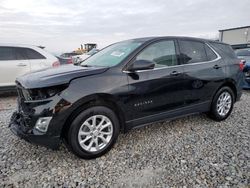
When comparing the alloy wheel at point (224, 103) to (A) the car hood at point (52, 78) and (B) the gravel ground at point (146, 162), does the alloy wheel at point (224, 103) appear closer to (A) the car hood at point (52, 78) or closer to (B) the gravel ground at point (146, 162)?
(B) the gravel ground at point (146, 162)

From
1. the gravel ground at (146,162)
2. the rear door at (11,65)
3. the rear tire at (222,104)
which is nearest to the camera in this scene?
the gravel ground at (146,162)

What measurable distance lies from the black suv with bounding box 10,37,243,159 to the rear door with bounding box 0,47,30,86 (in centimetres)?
349

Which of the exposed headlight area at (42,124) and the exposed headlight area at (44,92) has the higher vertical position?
the exposed headlight area at (44,92)

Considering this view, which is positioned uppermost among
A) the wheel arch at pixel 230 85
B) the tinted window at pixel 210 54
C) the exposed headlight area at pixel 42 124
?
the tinted window at pixel 210 54

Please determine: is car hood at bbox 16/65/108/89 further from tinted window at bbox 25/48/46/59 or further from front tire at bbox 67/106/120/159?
tinted window at bbox 25/48/46/59

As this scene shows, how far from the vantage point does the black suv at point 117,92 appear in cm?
267

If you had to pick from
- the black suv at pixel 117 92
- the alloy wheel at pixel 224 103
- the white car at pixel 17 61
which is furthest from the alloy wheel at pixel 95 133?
the white car at pixel 17 61

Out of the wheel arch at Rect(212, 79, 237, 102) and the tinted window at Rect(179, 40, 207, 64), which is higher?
the tinted window at Rect(179, 40, 207, 64)

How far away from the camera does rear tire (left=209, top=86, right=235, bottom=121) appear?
166 inches

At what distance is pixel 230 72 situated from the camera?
4.32 metres

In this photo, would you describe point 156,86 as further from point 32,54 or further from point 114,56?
point 32,54

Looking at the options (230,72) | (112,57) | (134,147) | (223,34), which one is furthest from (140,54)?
(223,34)

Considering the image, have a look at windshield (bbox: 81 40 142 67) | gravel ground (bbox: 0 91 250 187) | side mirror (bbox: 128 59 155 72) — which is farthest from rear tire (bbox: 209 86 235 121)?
windshield (bbox: 81 40 142 67)

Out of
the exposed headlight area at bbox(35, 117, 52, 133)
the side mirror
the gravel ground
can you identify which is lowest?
the gravel ground
